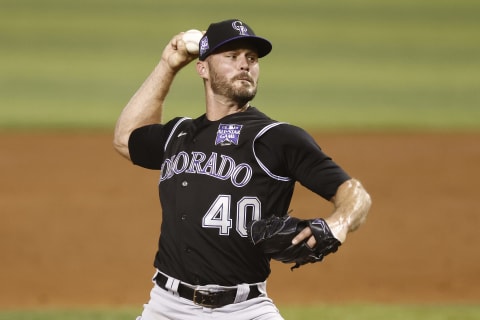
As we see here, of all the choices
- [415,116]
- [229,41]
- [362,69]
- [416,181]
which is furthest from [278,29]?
[229,41]

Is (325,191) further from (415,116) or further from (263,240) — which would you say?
(415,116)

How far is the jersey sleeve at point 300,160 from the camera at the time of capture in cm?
404

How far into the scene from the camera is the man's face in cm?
444

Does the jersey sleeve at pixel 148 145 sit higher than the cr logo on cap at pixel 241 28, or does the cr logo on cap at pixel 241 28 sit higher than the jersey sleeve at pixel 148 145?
the cr logo on cap at pixel 241 28

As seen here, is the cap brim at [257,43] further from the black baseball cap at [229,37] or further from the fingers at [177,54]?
the fingers at [177,54]

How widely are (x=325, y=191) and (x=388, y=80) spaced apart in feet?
52.3

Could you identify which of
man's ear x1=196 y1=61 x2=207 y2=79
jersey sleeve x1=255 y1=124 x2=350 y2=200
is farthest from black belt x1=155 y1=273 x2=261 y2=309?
man's ear x1=196 y1=61 x2=207 y2=79

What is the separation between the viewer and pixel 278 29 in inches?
966

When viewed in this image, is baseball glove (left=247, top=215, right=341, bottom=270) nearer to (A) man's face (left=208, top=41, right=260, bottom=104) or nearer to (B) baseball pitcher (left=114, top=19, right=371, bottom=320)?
(B) baseball pitcher (left=114, top=19, right=371, bottom=320)

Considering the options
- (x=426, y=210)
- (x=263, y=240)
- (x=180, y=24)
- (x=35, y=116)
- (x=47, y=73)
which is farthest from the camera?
(x=180, y=24)

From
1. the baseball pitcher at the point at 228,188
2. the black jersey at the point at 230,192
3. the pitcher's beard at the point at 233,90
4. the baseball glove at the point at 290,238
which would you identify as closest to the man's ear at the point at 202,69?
the baseball pitcher at the point at 228,188

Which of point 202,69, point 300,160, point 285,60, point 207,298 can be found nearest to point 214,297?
point 207,298

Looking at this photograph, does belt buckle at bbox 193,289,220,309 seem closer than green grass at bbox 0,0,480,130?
Yes

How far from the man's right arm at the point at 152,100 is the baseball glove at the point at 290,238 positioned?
1.30 meters
